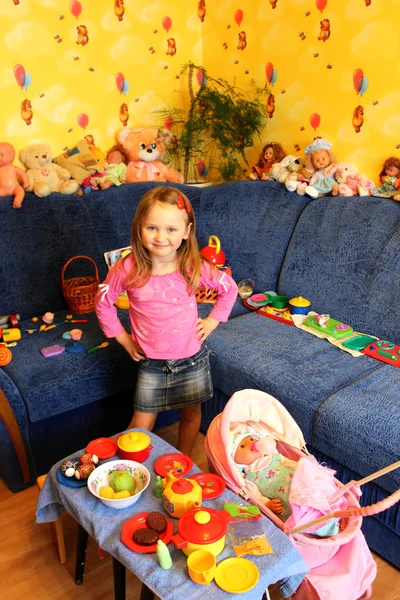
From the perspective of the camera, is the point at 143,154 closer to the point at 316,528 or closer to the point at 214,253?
the point at 214,253

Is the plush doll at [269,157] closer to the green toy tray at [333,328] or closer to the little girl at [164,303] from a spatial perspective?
the green toy tray at [333,328]

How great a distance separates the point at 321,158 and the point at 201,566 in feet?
6.40

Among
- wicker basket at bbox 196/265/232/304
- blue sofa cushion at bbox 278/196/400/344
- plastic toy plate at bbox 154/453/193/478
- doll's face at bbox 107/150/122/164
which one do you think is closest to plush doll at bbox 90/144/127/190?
doll's face at bbox 107/150/122/164

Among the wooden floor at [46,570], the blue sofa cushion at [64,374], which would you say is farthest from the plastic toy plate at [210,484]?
the blue sofa cushion at [64,374]

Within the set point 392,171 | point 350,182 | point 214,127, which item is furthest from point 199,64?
point 392,171

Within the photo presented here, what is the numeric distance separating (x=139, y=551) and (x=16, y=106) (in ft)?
7.35

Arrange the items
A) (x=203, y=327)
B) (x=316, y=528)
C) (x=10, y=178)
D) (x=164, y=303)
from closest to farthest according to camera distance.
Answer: (x=316, y=528), (x=164, y=303), (x=203, y=327), (x=10, y=178)

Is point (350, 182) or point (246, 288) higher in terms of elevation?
point (350, 182)

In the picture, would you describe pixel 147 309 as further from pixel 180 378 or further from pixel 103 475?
pixel 103 475

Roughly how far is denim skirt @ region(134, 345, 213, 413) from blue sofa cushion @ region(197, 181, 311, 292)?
35.1 inches

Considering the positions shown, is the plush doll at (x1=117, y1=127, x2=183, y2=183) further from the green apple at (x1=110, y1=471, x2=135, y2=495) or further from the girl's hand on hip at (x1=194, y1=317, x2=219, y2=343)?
the green apple at (x1=110, y1=471, x2=135, y2=495)

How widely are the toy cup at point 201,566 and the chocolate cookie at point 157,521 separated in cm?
10

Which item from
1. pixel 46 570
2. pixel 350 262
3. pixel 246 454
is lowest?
pixel 46 570

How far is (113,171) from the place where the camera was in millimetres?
2799
